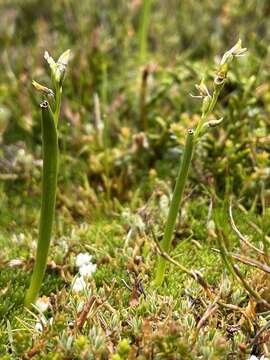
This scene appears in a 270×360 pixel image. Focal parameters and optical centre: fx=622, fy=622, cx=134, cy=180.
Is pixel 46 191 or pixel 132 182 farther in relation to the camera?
pixel 132 182

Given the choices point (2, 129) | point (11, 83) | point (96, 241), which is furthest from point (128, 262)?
point (11, 83)

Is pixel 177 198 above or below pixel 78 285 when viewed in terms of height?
above

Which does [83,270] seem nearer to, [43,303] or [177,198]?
[43,303]

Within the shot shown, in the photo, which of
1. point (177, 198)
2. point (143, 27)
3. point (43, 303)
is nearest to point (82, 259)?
point (43, 303)

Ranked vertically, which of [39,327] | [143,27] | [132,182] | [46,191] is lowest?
[39,327]

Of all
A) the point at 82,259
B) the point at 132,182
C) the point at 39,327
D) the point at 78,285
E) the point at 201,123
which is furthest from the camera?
the point at 132,182

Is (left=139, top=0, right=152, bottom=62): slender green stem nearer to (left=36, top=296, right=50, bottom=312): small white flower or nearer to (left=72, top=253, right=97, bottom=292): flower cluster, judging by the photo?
(left=72, top=253, right=97, bottom=292): flower cluster

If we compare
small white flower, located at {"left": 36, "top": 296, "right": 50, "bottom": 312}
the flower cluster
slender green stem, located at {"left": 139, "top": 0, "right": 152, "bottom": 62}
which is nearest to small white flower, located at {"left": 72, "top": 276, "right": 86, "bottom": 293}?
the flower cluster
